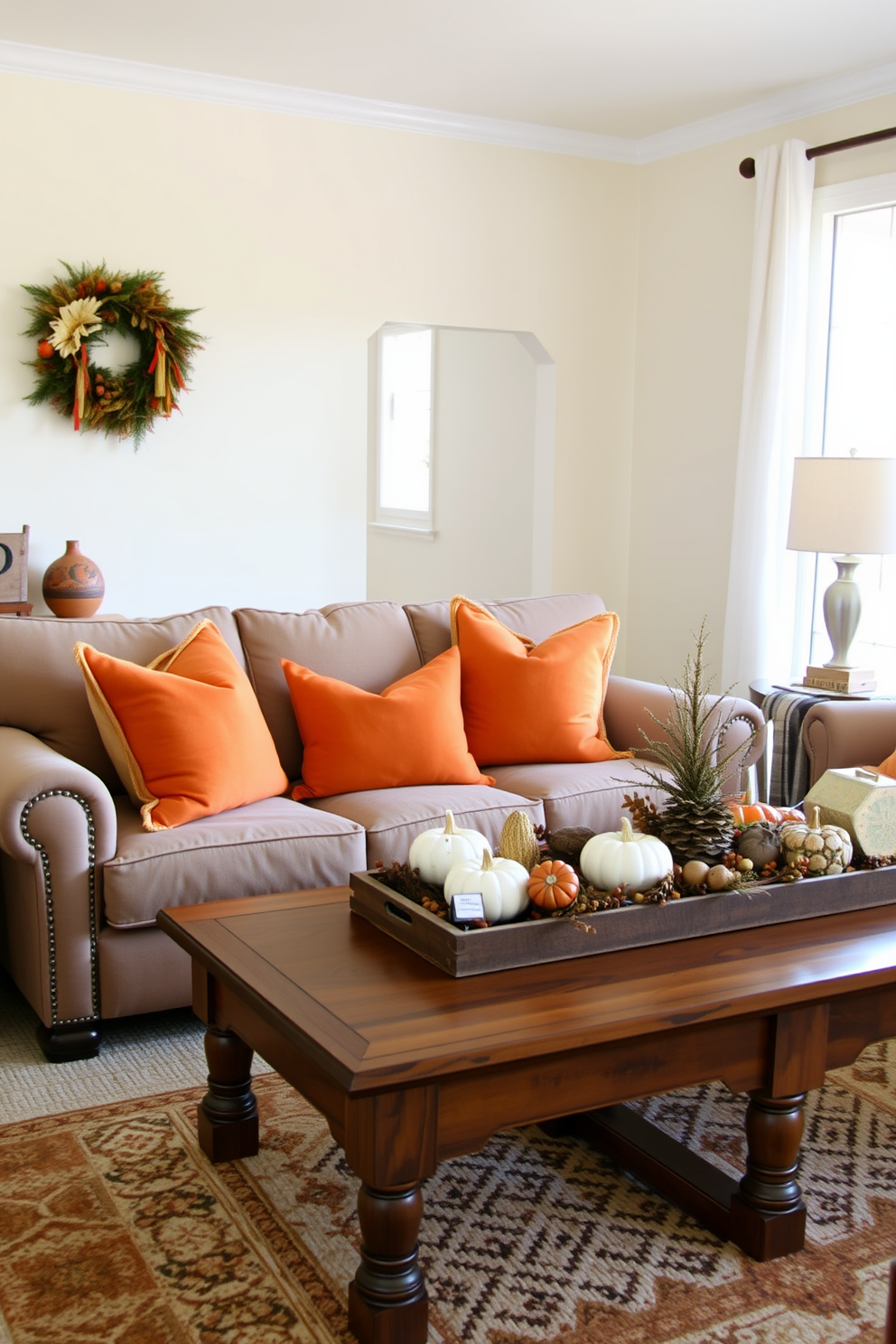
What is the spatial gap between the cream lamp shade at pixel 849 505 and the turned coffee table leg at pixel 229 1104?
2.64 metres

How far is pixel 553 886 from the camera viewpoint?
2.00m

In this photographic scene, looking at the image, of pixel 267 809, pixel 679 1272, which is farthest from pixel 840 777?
pixel 267 809

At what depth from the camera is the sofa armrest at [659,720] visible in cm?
356

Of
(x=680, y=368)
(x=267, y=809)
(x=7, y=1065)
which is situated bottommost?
(x=7, y=1065)

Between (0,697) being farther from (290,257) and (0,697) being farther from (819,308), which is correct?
(819,308)

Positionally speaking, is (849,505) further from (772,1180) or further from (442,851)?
(772,1180)

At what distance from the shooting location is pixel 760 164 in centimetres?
501

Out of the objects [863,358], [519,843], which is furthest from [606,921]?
[863,358]

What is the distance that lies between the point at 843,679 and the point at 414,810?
1.78 m

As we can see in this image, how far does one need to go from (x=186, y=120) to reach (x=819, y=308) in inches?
103

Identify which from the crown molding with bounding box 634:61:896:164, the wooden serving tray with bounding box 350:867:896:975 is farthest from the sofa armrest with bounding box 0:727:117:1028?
the crown molding with bounding box 634:61:896:164

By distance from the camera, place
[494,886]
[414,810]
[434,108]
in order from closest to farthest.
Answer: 1. [494,886]
2. [414,810]
3. [434,108]

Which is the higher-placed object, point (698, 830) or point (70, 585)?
point (70, 585)

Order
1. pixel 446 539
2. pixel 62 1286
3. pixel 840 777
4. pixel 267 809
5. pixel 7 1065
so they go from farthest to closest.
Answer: pixel 446 539, pixel 267 809, pixel 7 1065, pixel 840 777, pixel 62 1286
